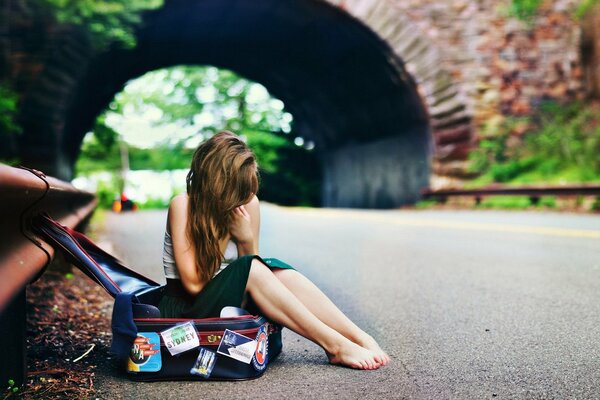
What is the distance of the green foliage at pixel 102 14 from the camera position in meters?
12.3

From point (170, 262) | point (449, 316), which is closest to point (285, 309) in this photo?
point (170, 262)

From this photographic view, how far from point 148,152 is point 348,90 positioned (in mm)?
32806

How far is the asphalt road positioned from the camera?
9.06ft

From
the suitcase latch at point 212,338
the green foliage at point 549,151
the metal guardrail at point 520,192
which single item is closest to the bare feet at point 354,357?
the suitcase latch at point 212,338

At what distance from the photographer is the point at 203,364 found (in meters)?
2.88

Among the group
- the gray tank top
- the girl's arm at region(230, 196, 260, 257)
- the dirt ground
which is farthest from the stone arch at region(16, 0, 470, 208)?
the girl's arm at region(230, 196, 260, 257)

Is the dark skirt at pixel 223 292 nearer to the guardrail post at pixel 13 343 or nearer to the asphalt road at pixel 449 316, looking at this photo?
the asphalt road at pixel 449 316

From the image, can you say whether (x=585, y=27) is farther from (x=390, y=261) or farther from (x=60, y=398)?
(x=60, y=398)

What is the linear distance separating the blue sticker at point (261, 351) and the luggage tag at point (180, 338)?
10.2 inches

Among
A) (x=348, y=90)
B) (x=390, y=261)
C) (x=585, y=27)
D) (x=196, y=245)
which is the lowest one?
(x=390, y=261)

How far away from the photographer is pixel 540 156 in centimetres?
1683

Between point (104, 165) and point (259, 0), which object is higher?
point (259, 0)

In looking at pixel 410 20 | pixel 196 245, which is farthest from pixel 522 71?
pixel 196 245

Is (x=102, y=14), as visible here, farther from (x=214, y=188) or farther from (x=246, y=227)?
(x=214, y=188)
